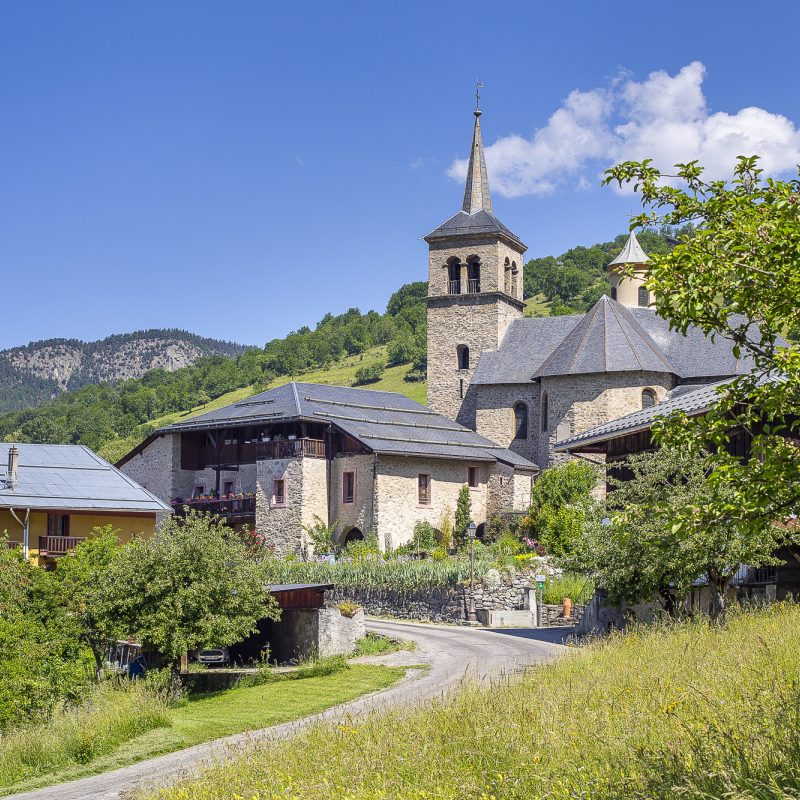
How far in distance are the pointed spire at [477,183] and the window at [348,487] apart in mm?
19808

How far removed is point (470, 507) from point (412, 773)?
36.1 metres

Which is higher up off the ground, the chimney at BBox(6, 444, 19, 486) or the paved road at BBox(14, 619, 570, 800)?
the chimney at BBox(6, 444, 19, 486)

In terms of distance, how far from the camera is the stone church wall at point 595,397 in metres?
Result: 43.1

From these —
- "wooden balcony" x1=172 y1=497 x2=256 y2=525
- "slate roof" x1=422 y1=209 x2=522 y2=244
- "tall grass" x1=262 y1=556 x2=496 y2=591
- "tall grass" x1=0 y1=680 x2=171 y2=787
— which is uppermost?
"slate roof" x1=422 y1=209 x2=522 y2=244

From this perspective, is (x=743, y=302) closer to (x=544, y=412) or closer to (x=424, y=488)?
(x=424, y=488)

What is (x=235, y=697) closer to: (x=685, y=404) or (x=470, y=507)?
(x=685, y=404)

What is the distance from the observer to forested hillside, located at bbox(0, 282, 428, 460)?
113438 millimetres

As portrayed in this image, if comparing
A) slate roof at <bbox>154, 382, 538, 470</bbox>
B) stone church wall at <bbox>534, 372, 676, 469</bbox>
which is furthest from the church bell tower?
stone church wall at <bbox>534, 372, 676, 469</bbox>

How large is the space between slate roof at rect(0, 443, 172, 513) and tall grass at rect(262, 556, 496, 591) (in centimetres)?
520

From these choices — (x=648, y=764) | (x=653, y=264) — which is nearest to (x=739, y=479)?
(x=653, y=264)

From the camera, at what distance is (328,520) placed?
42.3 m

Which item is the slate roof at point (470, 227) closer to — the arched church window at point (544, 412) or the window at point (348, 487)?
the arched church window at point (544, 412)

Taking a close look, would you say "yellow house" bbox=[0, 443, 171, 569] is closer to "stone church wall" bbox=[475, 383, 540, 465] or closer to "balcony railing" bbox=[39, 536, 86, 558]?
"balcony railing" bbox=[39, 536, 86, 558]

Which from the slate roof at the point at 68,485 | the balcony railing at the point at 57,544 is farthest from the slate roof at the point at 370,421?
the balcony railing at the point at 57,544
